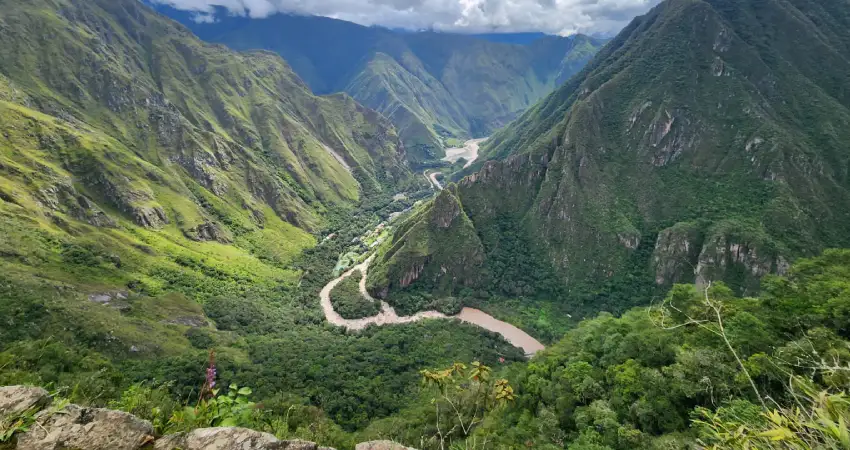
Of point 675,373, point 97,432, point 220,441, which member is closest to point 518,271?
point 675,373

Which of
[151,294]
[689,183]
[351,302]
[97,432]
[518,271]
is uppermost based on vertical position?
[97,432]

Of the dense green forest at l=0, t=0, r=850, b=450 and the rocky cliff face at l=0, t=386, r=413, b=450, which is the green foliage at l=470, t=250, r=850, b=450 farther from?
the rocky cliff face at l=0, t=386, r=413, b=450

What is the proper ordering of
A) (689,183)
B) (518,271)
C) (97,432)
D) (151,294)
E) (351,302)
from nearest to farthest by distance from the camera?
(97,432), (151,294), (351,302), (689,183), (518,271)

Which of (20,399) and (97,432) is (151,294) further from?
(97,432)

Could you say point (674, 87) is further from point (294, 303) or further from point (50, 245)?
point (50, 245)

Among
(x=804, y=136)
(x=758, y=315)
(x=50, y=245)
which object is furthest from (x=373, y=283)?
(x=804, y=136)

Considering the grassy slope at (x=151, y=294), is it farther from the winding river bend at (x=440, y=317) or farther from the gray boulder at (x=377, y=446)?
the gray boulder at (x=377, y=446)
